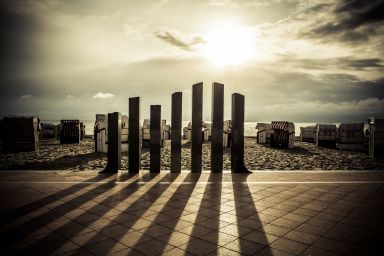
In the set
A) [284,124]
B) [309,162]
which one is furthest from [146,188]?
[284,124]

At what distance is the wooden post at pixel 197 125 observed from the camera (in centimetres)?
862

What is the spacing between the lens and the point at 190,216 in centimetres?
462

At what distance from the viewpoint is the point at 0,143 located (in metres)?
14.9

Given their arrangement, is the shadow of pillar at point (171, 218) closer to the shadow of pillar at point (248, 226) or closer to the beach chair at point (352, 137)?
the shadow of pillar at point (248, 226)

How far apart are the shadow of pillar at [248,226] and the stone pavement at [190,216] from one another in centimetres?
1

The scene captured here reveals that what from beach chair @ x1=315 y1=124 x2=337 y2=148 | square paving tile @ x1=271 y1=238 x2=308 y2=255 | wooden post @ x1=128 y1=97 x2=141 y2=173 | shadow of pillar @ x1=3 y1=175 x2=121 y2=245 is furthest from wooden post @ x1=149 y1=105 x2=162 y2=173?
beach chair @ x1=315 y1=124 x2=337 y2=148

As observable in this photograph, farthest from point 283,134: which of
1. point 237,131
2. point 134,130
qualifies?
point 134,130

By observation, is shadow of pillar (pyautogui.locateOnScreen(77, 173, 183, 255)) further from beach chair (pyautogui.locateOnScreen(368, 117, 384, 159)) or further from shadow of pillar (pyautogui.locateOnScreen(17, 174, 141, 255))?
beach chair (pyautogui.locateOnScreen(368, 117, 384, 159))

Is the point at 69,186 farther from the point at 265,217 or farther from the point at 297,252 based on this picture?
the point at 297,252

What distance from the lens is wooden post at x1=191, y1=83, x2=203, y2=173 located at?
8625 millimetres

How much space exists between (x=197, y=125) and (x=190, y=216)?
4.39 metres

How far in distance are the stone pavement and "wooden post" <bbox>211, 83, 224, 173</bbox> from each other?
1.11m

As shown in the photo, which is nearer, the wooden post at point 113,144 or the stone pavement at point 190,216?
the stone pavement at point 190,216

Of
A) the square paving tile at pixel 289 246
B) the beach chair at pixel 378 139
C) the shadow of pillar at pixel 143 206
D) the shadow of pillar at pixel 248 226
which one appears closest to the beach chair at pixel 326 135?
the beach chair at pixel 378 139
